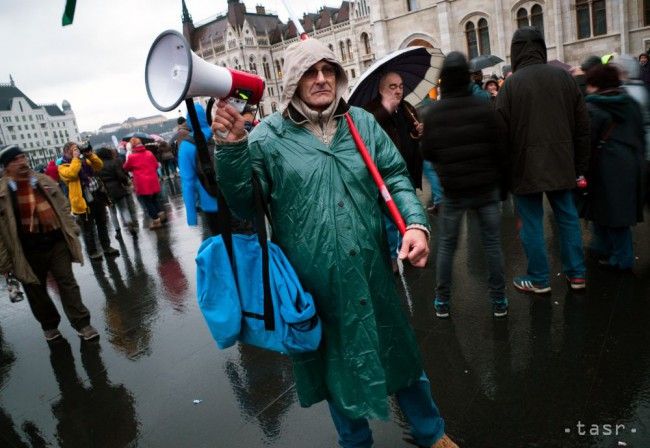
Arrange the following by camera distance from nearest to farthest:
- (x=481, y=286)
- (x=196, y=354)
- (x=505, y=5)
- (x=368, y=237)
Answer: (x=368, y=237) → (x=196, y=354) → (x=481, y=286) → (x=505, y=5)

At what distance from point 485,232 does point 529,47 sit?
152 centimetres

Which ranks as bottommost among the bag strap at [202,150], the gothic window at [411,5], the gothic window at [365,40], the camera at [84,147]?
the bag strap at [202,150]

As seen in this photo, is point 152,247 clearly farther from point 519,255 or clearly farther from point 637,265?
point 637,265

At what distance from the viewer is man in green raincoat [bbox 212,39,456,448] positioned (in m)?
1.92

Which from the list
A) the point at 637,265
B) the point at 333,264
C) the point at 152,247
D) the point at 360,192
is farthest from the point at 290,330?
the point at 152,247

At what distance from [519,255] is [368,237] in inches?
140

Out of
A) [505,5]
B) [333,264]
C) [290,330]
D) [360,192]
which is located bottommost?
[290,330]

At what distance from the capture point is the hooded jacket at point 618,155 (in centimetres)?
388

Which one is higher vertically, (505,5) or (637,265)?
(505,5)

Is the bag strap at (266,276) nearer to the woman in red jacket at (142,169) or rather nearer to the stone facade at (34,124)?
the woman in red jacket at (142,169)

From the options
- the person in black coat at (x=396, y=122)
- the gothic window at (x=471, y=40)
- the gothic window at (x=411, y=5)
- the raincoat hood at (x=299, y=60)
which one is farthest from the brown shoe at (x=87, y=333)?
the gothic window at (x=411, y=5)

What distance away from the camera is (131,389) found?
353 centimetres

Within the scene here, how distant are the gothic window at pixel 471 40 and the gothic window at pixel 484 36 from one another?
333 mm

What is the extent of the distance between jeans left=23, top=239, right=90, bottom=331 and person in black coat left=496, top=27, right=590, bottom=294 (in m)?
4.35
